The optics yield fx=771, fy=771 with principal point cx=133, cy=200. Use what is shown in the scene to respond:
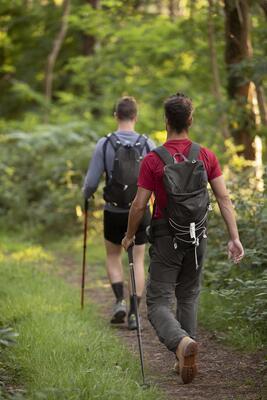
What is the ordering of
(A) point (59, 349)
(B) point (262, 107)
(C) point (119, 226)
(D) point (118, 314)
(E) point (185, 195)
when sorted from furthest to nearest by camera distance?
(B) point (262, 107) < (D) point (118, 314) < (C) point (119, 226) < (A) point (59, 349) < (E) point (185, 195)

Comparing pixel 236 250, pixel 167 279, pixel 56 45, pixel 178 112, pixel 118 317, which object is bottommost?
pixel 118 317

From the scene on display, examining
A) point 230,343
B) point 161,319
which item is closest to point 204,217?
point 161,319

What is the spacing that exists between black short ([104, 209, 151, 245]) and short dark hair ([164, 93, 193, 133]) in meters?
2.16

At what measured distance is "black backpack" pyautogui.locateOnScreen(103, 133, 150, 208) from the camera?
7480 millimetres

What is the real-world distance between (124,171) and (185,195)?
6.77ft

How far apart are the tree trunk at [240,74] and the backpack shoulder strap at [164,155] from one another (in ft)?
15.7

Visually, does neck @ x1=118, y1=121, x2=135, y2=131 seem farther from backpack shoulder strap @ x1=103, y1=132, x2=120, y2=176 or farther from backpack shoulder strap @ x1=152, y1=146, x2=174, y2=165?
backpack shoulder strap @ x1=152, y1=146, x2=174, y2=165

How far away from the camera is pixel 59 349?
6109 mm

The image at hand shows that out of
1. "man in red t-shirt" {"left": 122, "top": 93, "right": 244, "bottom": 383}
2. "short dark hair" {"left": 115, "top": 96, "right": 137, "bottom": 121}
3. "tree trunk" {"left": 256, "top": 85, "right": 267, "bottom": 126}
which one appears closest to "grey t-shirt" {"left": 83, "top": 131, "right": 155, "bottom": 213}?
"short dark hair" {"left": 115, "top": 96, "right": 137, "bottom": 121}

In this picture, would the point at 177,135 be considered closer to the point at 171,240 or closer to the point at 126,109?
the point at 171,240

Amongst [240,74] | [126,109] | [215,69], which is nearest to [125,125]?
[126,109]

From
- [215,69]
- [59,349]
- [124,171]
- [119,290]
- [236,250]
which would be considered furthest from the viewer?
[215,69]

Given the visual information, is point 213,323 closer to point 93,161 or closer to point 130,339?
point 130,339

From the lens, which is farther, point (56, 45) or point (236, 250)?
point (56, 45)
